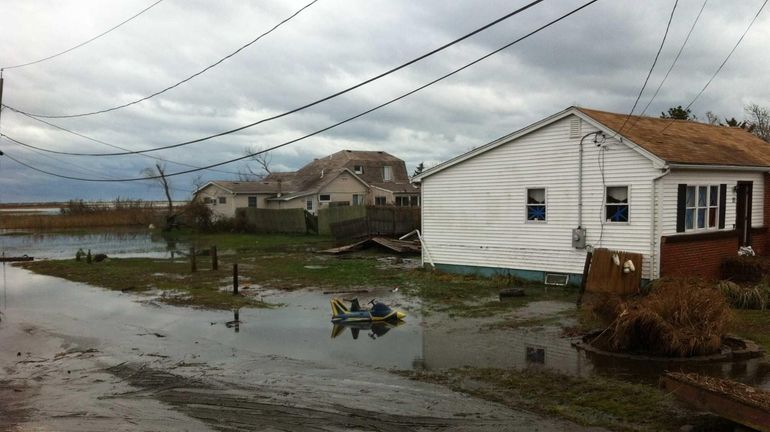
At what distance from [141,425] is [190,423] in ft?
1.91

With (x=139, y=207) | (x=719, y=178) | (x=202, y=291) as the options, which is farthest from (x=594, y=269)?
(x=139, y=207)

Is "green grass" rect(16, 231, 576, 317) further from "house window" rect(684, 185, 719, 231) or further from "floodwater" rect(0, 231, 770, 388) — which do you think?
"house window" rect(684, 185, 719, 231)

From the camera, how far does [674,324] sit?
32.9 ft

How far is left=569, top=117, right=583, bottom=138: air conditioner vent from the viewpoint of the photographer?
18.1 metres

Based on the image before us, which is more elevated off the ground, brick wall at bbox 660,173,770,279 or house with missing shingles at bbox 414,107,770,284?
house with missing shingles at bbox 414,107,770,284

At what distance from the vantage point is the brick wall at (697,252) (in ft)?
54.9

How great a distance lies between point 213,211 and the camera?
56781mm

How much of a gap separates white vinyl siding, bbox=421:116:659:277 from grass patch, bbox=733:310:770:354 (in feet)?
10.8

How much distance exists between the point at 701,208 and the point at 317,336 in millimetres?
11875

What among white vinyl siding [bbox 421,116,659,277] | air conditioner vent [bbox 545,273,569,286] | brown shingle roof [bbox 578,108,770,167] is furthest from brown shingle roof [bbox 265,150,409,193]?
air conditioner vent [bbox 545,273,569,286]

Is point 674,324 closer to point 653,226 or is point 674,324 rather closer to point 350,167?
point 653,226

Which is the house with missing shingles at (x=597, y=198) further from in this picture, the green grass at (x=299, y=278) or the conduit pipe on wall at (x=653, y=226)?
the green grass at (x=299, y=278)

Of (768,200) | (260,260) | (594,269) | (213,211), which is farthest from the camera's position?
(213,211)

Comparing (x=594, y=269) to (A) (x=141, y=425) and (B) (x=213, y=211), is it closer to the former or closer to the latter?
(A) (x=141, y=425)
